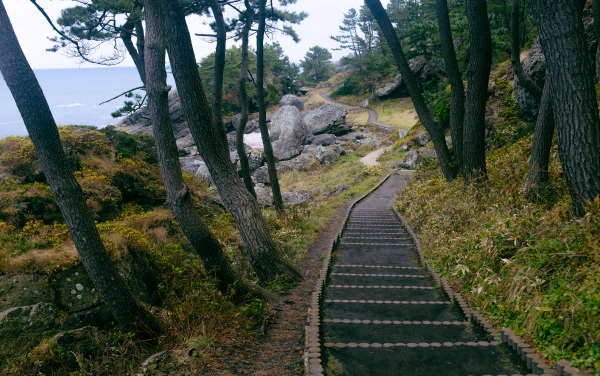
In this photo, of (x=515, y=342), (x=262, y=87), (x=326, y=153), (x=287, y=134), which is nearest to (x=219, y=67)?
(x=262, y=87)

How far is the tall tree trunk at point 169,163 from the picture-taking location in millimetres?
4742

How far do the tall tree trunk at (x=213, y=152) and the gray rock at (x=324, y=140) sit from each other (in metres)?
21.6

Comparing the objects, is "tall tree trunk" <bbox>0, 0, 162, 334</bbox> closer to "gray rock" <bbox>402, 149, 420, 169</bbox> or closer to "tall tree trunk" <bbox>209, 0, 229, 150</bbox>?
"tall tree trunk" <bbox>209, 0, 229, 150</bbox>

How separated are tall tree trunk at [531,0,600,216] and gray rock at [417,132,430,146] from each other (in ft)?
53.5

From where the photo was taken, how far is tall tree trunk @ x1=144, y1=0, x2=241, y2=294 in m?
4.74

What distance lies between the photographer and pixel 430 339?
11.2 ft

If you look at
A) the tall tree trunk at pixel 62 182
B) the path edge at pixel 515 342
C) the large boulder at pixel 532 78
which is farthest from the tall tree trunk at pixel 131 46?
the large boulder at pixel 532 78

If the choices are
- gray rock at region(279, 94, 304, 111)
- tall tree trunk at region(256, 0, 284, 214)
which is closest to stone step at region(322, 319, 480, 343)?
tall tree trunk at region(256, 0, 284, 214)

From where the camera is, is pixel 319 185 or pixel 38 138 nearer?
pixel 38 138

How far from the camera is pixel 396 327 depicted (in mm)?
3668

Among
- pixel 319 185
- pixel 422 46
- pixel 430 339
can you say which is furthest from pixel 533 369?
pixel 422 46

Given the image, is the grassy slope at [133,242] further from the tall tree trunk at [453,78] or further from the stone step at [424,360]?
the tall tree trunk at [453,78]

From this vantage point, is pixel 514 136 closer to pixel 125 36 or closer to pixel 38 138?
pixel 125 36

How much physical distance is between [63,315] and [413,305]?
396 cm
